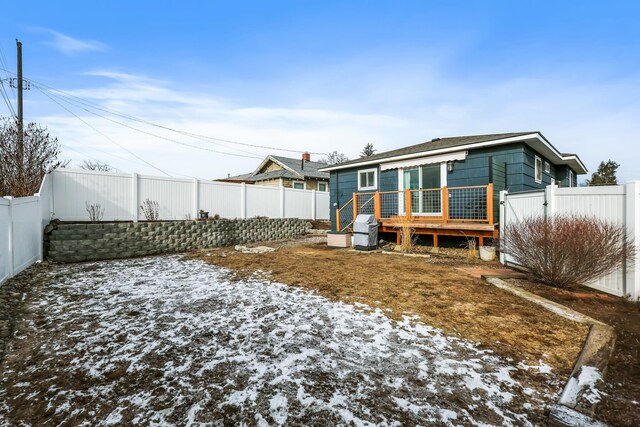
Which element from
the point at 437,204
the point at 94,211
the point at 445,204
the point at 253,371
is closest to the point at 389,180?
the point at 437,204

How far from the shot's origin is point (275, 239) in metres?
11.7

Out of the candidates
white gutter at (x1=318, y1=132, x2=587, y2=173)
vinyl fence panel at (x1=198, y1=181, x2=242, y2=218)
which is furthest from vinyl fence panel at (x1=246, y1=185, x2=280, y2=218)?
white gutter at (x1=318, y1=132, x2=587, y2=173)

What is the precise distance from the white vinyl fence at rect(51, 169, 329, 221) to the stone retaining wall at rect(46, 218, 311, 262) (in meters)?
0.73

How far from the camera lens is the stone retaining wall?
668 centimetres

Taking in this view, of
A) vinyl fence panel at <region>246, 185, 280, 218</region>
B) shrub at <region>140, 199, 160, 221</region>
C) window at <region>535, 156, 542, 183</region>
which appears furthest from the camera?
vinyl fence panel at <region>246, 185, 280, 218</region>

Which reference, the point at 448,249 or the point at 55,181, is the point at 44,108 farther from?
the point at 448,249

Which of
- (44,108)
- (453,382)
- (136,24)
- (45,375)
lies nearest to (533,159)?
(453,382)

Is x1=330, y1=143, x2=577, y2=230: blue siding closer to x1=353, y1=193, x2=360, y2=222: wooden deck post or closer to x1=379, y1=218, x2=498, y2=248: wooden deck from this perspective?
x1=353, y1=193, x2=360, y2=222: wooden deck post

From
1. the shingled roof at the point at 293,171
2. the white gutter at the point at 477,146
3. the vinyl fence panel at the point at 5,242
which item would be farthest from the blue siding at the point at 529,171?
the shingled roof at the point at 293,171

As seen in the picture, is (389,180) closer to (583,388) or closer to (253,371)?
(583,388)

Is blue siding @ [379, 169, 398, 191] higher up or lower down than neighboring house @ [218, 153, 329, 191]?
lower down

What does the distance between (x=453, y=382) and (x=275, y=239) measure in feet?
33.1

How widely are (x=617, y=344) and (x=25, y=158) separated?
1266cm

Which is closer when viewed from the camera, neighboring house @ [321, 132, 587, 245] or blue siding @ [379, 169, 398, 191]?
neighboring house @ [321, 132, 587, 245]
